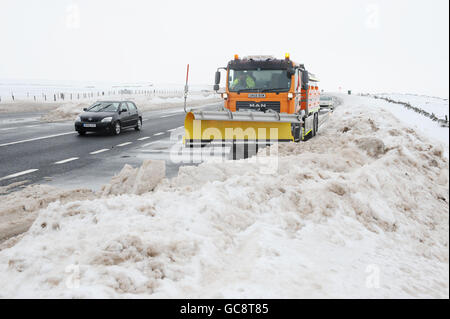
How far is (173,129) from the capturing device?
21.0 metres

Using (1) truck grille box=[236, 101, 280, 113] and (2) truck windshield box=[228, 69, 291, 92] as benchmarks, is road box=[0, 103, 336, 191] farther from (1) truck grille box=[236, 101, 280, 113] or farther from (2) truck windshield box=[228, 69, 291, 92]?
(2) truck windshield box=[228, 69, 291, 92]

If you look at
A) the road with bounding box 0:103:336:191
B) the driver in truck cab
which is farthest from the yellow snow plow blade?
the driver in truck cab

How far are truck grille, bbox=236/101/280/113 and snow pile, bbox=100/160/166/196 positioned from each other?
696 centimetres

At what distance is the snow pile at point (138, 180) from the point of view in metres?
6.83

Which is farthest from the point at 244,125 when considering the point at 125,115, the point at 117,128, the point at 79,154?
the point at 125,115

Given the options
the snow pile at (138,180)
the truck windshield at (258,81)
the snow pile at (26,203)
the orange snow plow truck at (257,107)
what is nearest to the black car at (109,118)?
the orange snow plow truck at (257,107)

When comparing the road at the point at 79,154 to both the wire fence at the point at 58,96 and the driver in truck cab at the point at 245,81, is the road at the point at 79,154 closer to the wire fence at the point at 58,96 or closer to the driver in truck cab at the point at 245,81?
the driver in truck cab at the point at 245,81

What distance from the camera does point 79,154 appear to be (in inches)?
505

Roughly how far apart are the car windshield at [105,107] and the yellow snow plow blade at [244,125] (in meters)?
7.38

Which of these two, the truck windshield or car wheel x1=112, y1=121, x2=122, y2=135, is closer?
the truck windshield

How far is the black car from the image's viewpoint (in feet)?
58.6

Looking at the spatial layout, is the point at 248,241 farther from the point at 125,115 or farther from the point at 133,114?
the point at 133,114
